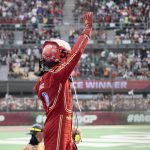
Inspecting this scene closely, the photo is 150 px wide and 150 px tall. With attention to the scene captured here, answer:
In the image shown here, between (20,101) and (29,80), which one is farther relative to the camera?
(29,80)

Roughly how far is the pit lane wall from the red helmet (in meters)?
20.2

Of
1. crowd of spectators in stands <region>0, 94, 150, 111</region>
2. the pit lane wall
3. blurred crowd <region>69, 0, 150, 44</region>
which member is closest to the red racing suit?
crowd of spectators in stands <region>0, 94, 150, 111</region>

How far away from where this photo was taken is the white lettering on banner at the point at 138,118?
86.2 ft

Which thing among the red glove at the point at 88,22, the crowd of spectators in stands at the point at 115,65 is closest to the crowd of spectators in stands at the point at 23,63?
the crowd of spectators in stands at the point at 115,65

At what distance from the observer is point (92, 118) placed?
26.7 m

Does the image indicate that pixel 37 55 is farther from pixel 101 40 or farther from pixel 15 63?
pixel 101 40

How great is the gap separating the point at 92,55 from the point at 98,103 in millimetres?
5672

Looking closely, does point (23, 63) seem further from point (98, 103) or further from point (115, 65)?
point (98, 103)

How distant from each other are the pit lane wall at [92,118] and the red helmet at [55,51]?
66.3 ft

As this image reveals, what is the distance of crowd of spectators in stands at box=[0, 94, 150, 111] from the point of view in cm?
2544

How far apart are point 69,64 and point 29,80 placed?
23513 mm

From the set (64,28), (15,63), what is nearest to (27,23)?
(64,28)

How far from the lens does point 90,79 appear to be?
28.4 meters

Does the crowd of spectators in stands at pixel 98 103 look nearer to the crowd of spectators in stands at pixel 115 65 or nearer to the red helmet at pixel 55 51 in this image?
the crowd of spectators in stands at pixel 115 65
